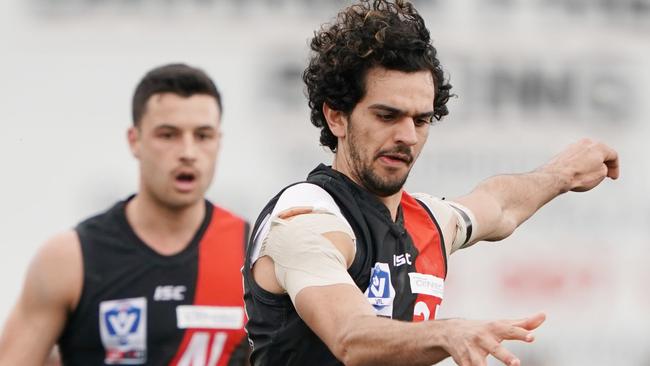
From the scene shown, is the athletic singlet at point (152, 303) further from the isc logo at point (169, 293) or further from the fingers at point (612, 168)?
the fingers at point (612, 168)

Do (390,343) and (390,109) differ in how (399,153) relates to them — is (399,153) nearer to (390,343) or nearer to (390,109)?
(390,109)

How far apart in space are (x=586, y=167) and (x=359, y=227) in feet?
5.49

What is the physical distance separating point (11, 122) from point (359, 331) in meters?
5.59

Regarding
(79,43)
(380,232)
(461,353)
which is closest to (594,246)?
(79,43)

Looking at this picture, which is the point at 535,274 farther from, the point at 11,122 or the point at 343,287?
the point at 343,287

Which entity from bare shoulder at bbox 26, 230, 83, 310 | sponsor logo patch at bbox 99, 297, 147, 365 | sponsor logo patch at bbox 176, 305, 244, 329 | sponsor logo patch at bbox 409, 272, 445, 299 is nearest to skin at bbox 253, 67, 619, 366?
sponsor logo patch at bbox 409, 272, 445, 299

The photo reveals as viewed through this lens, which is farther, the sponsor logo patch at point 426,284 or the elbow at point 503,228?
the elbow at point 503,228

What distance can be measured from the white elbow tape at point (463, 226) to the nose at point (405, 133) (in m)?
0.93

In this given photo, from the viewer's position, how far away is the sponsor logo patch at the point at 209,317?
7.27 m

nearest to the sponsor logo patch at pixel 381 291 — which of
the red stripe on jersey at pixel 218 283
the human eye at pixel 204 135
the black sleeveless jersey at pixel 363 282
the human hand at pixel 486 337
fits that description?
the black sleeveless jersey at pixel 363 282

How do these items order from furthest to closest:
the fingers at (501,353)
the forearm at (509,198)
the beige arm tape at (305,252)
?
1. the forearm at (509,198)
2. the beige arm tape at (305,252)
3. the fingers at (501,353)

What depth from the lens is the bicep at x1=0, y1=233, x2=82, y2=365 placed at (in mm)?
7082

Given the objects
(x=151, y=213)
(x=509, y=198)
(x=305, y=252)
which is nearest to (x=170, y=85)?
(x=151, y=213)

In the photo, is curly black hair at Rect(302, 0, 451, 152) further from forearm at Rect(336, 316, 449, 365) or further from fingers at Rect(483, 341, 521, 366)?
fingers at Rect(483, 341, 521, 366)
